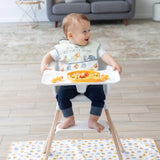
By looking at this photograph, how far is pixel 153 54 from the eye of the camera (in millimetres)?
4414

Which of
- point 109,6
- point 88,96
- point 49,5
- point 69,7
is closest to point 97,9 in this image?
point 109,6

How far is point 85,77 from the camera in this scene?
6.03ft

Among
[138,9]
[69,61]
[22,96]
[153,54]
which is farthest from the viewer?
[138,9]

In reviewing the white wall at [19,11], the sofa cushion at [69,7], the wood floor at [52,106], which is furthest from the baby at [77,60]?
the white wall at [19,11]

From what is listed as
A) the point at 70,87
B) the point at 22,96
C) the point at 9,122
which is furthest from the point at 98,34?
the point at 70,87

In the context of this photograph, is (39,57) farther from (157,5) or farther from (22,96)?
(157,5)

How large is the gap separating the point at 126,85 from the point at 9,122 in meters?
1.29

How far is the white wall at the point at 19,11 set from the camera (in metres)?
6.76

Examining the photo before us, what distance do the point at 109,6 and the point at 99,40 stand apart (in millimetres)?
1071

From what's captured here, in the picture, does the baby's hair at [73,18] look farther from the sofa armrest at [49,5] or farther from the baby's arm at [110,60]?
the sofa armrest at [49,5]

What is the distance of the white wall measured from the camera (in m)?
6.76

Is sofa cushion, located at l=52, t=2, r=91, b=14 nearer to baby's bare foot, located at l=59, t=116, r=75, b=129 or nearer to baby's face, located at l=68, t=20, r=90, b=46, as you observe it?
baby's face, located at l=68, t=20, r=90, b=46

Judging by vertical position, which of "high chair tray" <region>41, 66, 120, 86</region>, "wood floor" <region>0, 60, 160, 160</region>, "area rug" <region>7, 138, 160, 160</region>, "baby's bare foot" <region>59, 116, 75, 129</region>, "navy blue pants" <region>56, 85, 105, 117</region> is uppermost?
"high chair tray" <region>41, 66, 120, 86</region>

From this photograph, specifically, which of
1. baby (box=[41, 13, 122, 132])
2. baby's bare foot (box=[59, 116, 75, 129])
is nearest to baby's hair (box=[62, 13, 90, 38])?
baby (box=[41, 13, 122, 132])
